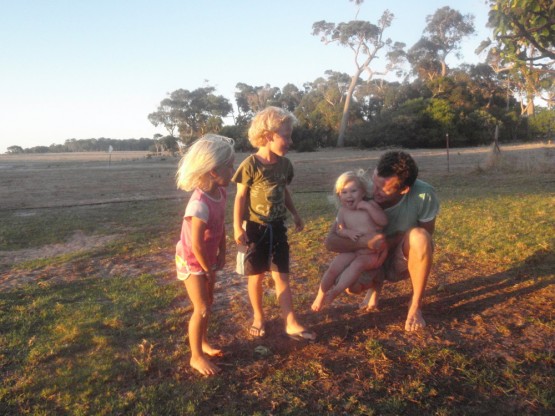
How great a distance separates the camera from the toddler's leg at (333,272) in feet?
10.9

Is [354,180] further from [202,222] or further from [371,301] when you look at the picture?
[202,222]

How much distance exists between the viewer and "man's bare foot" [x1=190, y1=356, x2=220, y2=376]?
8.84 feet

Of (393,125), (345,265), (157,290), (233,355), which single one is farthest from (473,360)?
(393,125)

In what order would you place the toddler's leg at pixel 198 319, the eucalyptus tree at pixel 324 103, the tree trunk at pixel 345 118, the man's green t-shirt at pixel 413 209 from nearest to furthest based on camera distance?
the toddler's leg at pixel 198 319 → the man's green t-shirt at pixel 413 209 → the tree trunk at pixel 345 118 → the eucalyptus tree at pixel 324 103

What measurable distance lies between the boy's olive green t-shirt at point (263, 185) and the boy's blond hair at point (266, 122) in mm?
130

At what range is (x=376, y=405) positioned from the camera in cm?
239

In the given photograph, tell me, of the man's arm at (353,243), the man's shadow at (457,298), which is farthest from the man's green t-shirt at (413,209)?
the man's shadow at (457,298)

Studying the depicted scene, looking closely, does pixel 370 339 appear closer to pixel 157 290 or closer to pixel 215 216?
pixel 215 216

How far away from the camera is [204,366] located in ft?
8.89

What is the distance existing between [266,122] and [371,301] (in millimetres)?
1522

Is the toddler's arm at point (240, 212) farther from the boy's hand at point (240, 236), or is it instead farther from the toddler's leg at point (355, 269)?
the toddler's leg at point (355, 269)

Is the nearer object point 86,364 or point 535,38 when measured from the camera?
point 86,364

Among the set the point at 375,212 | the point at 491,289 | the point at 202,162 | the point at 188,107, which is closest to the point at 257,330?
the point at 375,212

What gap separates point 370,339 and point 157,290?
75.9 inches
